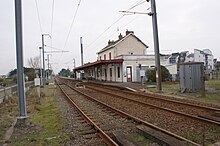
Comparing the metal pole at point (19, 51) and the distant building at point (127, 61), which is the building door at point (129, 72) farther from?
the metal pole at point (19, 51)

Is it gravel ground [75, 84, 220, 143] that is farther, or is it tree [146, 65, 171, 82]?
tree [146, 65, 171, 82]

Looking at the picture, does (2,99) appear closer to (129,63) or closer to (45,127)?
(45,127)

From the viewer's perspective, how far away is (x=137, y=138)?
21.9 feet

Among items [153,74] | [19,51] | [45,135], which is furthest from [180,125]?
[153,74]

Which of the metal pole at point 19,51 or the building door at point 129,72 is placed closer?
the metal pole at point 19,51

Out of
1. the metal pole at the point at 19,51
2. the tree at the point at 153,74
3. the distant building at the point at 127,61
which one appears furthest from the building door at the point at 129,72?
the metal pole at the point at 19,51

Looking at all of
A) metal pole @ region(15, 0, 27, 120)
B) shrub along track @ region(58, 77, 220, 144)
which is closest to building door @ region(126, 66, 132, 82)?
shrub along track @ region(58, 77, 220, 144)

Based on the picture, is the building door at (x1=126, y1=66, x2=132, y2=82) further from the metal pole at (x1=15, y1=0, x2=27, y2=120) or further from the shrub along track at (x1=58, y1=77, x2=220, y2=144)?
the metal pole at (x1=15, y1=0, x2=27, y2=120)

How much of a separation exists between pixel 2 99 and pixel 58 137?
12.6 metres

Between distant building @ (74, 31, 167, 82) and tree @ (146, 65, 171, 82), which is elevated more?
distant building @ (74, 31, 167, 82)

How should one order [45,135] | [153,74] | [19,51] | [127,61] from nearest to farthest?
[45,135], [19,51], [153,74], [127,61]

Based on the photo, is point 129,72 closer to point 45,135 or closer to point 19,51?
point 19,51

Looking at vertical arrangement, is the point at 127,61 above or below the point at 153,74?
above

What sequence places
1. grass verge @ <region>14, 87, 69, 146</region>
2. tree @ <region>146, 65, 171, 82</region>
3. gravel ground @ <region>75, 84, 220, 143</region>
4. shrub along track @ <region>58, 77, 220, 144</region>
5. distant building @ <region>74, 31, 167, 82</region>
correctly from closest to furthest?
shrub along track @ <region>58, 77, 220, 144</region> < gravel ground @ <region>75, 84, 220, 143</region> < grass verge @ <region>14, 87, 69, 146</region> < tree @ <region>146, 65, 171, 82</region> < distant building @ <region>74, 31, 167, 82</region>
